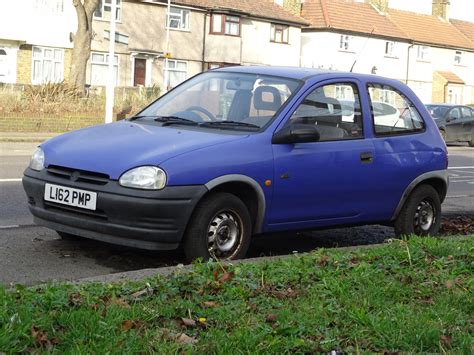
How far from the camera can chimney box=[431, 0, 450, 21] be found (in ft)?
243

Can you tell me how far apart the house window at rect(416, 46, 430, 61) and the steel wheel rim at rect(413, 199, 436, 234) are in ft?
195

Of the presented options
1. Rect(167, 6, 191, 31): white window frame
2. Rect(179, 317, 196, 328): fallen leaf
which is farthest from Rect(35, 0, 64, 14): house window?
Rect(179, 317, 196, 328): fallen leaf

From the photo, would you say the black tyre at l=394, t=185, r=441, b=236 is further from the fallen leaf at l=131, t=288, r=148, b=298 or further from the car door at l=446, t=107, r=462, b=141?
the car door at l=446, t=107, r=462, b=141

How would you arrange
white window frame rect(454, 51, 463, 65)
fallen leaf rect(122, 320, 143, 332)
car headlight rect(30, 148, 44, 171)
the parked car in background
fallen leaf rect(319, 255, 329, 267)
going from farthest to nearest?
white window frame rect(454, 51, 463, 65), the parked car in background, car headlight rect(30, 148, 44, 171), fallen leaf rect(319, 255, 329, 267), fallen leaf rect(122, 320, 143, 332)

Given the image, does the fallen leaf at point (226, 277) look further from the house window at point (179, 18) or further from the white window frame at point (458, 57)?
the white window frame at point (458, 57)

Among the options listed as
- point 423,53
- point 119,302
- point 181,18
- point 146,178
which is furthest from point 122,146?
point 423,53

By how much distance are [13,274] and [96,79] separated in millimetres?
40395

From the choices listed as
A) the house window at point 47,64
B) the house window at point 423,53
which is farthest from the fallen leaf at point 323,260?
the house window at point 423,53

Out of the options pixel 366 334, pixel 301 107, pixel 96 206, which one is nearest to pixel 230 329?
pixel 366 334

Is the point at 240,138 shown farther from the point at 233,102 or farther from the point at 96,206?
the point at 96,206

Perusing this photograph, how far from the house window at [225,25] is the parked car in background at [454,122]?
20761 millimetres

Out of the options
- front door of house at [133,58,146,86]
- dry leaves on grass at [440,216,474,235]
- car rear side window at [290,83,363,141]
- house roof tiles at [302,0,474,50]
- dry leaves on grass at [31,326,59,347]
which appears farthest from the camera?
house roof tiles at [302,0,474,50]

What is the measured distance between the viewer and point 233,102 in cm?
775

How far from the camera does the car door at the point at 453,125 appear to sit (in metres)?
32.1
